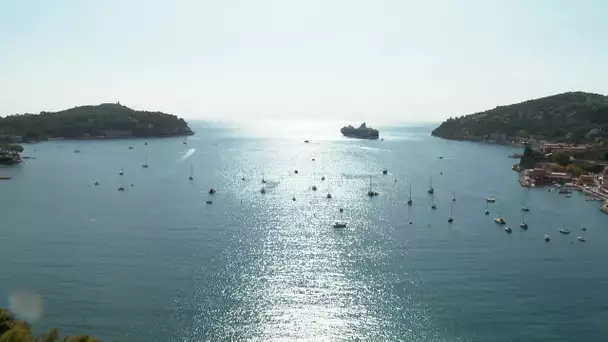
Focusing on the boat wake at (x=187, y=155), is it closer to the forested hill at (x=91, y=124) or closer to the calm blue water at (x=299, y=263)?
the calm blue water at (x=299, y=263)

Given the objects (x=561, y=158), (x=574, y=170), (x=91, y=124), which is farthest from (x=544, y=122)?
(x=91, y=124)

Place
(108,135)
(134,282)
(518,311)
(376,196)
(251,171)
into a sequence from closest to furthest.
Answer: (518,311)
(134,282)
(376,196)
(251,171)
(108,135)

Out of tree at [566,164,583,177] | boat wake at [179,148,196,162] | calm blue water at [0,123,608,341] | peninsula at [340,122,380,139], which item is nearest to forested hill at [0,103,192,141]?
boat wake at [179,148,196,162]

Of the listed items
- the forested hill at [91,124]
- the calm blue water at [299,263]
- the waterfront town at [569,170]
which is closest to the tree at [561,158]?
the waterfront town at [569,170]

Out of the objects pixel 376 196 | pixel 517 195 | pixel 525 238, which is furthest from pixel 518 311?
pixel 517 195

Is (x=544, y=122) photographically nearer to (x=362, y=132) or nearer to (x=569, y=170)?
(x=362, y=132)

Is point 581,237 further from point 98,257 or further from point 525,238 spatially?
point 98,257
